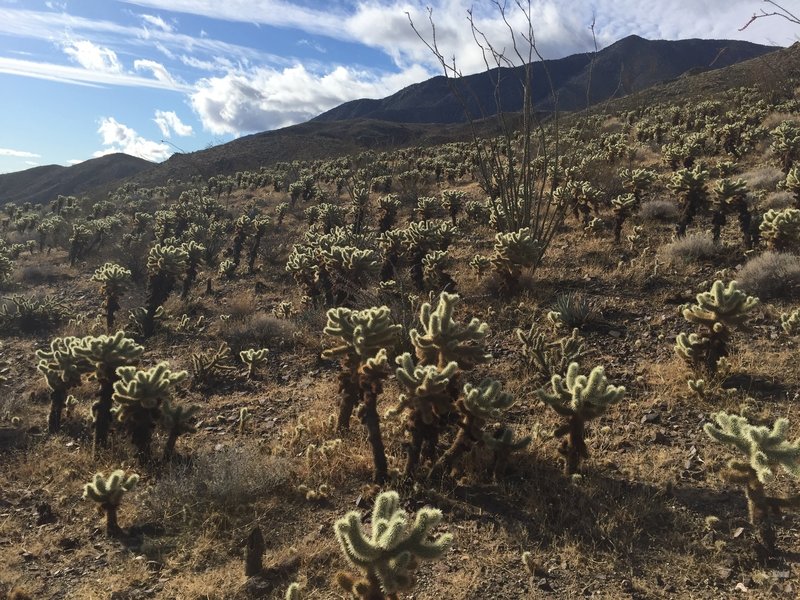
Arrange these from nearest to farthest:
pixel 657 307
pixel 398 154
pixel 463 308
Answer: pixel 657 307
pixel 463 308
pixel 398 154

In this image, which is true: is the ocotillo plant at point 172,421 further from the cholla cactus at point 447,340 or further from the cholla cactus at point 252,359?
the cholla cactus at point 447,340

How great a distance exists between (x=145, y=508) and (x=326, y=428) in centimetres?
201

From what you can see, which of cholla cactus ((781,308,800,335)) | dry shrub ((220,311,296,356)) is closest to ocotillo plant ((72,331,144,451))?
dry shrub ((220,311,296,356))

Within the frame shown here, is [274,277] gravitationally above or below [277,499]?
above

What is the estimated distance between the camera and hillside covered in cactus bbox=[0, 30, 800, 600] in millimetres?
3785

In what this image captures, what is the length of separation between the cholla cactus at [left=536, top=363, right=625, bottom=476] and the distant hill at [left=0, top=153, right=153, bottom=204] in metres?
67.6

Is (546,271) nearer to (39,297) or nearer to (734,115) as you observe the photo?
(39,297)

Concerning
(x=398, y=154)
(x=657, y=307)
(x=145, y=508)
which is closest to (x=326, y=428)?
(x=145, y=508)

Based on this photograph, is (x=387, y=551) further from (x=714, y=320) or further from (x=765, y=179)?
(x=765, y=179)

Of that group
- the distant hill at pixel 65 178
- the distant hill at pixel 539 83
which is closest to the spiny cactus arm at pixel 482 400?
the distant hill at pixel 65 178

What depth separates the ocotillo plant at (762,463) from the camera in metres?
3.55

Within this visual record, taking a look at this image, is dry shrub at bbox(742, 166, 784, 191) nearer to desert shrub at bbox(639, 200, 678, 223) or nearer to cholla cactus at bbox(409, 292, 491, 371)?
desert shrub at bbox(639, 200, 678, 223)

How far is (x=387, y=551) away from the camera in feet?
9.81

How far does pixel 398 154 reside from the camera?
36.0 m
